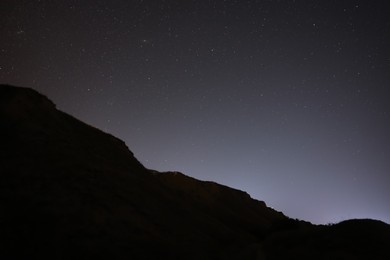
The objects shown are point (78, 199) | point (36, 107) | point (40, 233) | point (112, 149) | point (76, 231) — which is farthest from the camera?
point (112, 149)

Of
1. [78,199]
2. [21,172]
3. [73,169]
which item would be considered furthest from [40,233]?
[73,169]

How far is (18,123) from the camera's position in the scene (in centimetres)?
2291

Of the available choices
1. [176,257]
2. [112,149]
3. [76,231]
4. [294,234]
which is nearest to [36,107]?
[112,149]

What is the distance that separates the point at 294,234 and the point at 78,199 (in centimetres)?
1294

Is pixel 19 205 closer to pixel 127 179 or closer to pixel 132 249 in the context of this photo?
pixel 132 249

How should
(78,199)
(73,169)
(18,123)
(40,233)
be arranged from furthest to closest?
(18,123) → (73,169) → (78,199) → (40,233)

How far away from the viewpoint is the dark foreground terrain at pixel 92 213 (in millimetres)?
14156

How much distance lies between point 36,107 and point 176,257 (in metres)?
17.0

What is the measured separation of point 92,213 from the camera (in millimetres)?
16609

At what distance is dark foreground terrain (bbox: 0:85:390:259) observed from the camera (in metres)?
14.2

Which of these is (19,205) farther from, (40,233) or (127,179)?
(127,179)

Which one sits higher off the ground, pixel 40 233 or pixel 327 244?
pixel 327 244

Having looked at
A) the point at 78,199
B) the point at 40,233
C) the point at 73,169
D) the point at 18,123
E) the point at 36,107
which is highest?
the point at 36,107

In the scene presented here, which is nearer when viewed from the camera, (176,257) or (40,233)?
(40,233)
